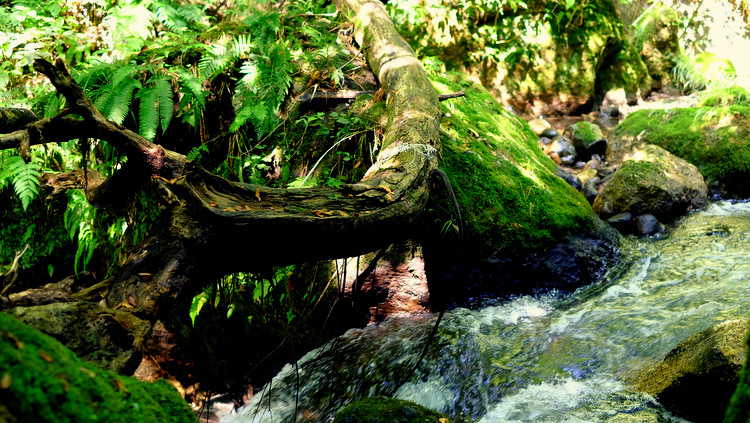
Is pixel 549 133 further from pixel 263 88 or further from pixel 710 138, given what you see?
pixel 263 88

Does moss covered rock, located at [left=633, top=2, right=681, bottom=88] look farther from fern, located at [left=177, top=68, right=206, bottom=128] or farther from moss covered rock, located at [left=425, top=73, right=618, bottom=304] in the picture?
fern, located at [left=177, top=68, right=206, bottom=128]

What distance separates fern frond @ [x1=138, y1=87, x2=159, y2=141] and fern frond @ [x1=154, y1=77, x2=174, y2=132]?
A: 41 millimetres

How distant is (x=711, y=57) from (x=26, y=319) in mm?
10975

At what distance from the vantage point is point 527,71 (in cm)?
948

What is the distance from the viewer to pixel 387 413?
2.36 meters

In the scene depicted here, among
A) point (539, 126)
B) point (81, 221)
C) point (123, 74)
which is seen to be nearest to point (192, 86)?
point (123, 74)

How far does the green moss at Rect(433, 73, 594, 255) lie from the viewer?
171 inches

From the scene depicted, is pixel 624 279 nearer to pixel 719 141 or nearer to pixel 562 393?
pixel 562 393

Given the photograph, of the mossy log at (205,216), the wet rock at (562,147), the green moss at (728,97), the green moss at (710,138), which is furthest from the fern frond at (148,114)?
the green moss at (728,97)

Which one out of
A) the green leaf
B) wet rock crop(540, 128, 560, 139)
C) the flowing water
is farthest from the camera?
wet rock crop(540, 128, 560, 139)

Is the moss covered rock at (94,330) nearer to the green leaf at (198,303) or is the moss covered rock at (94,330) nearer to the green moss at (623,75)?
the green leaf at (198,303)

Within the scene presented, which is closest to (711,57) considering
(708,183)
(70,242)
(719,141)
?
(719,141)

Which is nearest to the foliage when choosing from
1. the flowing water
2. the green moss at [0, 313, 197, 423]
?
the flowing water

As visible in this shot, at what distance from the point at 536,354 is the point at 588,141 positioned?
5.96 m
